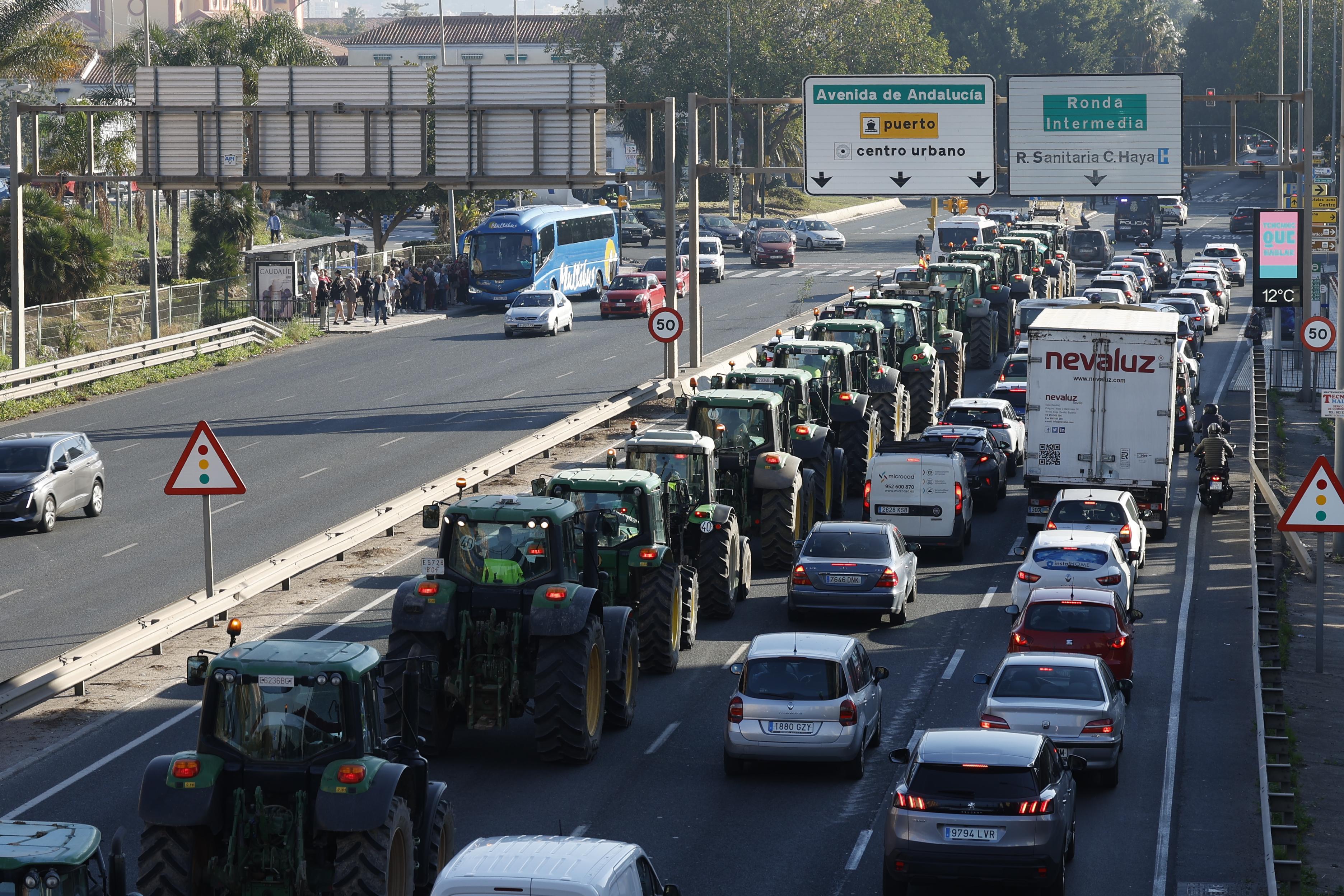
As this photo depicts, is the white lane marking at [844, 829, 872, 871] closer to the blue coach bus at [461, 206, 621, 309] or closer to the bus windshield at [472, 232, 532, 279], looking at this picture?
the blue coach bus at [461, 206, 621, 309]

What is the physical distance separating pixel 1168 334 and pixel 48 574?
712 inches

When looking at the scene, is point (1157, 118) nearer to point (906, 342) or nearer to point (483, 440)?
point (906, 342)

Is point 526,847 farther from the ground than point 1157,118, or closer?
closer

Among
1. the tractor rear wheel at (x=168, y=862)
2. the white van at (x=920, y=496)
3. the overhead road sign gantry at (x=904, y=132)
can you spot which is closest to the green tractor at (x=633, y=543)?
the white van at (x=920, y=496)

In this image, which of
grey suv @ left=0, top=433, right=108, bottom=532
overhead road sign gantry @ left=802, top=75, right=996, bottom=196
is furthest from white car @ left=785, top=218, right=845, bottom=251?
grey suv @ left=0, top=433, right=108, bottom=532

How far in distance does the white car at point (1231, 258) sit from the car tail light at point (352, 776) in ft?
212

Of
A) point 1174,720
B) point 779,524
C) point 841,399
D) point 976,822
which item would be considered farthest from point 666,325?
point 976,822

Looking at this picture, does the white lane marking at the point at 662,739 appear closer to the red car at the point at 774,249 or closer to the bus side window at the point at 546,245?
the bus side window at the point at 546,245

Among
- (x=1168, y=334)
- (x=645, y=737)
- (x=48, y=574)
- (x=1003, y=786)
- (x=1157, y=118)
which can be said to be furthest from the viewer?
(x=1157, y=118)

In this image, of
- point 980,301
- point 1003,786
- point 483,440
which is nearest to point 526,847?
point 1003,786

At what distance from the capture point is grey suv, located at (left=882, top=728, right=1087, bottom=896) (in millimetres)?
13703

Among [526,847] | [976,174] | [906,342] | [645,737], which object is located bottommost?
[645,737]

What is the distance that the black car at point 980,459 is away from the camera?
1243 inches

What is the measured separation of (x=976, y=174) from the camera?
36.2 m
